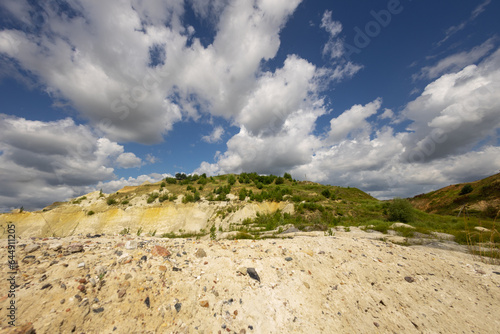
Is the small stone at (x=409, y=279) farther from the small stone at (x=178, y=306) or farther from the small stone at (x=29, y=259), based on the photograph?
the small stone at (x=29, y=259)

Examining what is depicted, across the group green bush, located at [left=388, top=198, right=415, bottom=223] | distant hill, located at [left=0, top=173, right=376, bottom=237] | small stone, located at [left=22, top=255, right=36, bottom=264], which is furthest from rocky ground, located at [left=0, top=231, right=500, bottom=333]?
green bush, located at [left=388, top=198, right=415, bottom=223]

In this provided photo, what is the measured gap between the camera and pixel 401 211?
20469 mm

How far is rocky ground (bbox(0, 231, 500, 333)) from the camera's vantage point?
3078mm

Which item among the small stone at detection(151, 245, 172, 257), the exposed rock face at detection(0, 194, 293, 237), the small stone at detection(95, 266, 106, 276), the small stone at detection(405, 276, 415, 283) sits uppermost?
the exposed rock face at detection(0, 194, 293, 237)

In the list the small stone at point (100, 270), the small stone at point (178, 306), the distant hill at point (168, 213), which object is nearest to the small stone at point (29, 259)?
the small stone at point (100, 270)

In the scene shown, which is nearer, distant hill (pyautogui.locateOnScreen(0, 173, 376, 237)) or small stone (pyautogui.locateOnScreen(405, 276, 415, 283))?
small stone (pyautogui.locateOnScreen(405, 276, 415, 283))

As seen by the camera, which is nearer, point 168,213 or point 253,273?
point 253,273

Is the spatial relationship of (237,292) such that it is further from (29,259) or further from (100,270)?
(29,259)

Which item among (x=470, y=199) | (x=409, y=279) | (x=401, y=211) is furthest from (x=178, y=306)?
(x=470, y=199)

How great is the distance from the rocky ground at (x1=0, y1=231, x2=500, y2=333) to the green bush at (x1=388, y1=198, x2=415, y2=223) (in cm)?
1715

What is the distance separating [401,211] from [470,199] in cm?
3340

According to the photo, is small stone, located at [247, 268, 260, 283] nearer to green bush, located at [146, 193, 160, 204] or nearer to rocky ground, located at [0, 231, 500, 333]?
rocky ground, located at [0, 231, 500, 333]

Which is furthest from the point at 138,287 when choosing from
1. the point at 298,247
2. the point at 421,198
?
the point at 421,198

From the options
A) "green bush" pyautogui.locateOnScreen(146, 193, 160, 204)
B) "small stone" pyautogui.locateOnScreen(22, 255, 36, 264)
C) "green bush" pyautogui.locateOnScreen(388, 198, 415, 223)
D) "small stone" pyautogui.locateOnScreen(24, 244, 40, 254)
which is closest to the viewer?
"small stone" pyautogui.locateOnScreen(22, 255, 36, 264)
